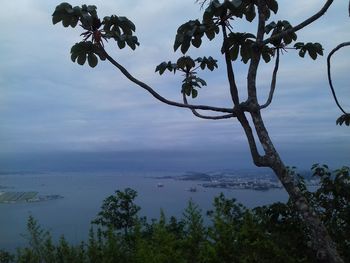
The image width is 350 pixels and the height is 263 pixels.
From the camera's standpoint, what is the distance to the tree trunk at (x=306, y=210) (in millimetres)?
2844

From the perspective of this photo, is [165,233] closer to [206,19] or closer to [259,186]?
[206,19]

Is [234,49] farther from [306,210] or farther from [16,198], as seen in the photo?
[16,198]

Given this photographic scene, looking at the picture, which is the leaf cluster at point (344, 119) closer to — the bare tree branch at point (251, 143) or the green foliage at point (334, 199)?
the green foliage at point (334, 199)

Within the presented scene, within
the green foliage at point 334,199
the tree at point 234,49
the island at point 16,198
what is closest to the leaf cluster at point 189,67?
the tree at point 234,49

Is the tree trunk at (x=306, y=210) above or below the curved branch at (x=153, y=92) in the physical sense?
below

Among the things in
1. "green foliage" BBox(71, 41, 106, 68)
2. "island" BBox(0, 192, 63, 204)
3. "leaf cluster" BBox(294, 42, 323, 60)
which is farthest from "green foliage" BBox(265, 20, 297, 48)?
"island" BBox(0, 192, 63, 204)

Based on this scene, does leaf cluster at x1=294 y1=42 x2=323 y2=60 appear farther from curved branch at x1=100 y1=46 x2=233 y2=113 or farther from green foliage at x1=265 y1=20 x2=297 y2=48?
curved branch at x1=100 y1=46 x2=233 y2=113

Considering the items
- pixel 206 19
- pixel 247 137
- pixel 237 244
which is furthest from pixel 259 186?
pixel 206 19

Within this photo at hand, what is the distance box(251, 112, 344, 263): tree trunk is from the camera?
284cm

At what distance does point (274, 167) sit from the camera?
2.99 m

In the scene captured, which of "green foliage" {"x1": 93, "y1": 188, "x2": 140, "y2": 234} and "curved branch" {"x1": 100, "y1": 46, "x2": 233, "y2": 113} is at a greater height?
"curved branch" {"x1": 100, "y1": 46, "x2": 233, "y2": 113}

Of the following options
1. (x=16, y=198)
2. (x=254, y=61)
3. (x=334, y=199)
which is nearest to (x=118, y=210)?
(x=334, y=199)

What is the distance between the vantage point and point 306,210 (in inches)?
114

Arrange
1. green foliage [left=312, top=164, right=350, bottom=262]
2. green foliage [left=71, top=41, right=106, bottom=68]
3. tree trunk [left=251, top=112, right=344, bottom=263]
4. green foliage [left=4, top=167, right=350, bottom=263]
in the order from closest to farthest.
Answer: tree trunk [left=251, top=112, right=344, bottom=263] → green foliage [left=71, top=41, right=106, bottom=68] → green foliage [left=4, top=167, right=350, bottom=263] → green foliage [left=312, top=164, right=350, bottom=262]
